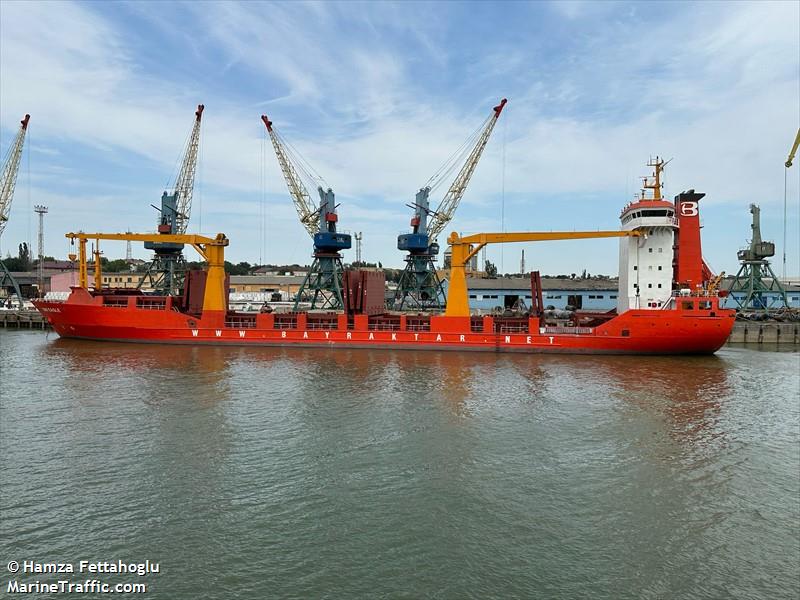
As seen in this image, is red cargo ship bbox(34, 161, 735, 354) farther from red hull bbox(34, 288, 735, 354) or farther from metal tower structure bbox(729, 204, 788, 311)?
metal tower structure bbox(729, 204, 788, 311)

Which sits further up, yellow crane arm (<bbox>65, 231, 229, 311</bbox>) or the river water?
yellow crane arm (<bbox>65, 231, 229, 311</bbox>)

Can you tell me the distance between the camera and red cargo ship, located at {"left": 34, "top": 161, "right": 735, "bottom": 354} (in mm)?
27562

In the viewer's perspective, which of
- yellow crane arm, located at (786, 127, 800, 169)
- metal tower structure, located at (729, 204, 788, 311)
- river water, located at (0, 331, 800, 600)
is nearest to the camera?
river water, located at (0, 331, 800, 600)

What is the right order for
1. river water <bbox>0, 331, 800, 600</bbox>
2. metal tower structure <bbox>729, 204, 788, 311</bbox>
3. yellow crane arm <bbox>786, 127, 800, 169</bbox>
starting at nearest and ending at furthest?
1. river water <bbox>0, 331, 800, 600</bbox>
2. yellow crane arm <bbox>786, 127, 800, 169</bbox>
3. metal tower structure <bbox>729, 204, 788, 311</bbox>

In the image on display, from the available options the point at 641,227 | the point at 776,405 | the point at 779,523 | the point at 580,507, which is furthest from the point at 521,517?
the point at 641,227

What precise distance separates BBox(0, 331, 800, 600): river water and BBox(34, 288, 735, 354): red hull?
8004 mm

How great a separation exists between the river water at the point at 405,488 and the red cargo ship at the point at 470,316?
822cm

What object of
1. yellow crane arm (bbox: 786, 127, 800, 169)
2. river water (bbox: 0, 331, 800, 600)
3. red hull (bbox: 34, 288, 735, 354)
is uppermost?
yellow crane arm (bbox: 786, 127, 800, 169)

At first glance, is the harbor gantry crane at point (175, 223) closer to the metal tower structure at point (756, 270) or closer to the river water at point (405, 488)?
the river water at point (405, 488)

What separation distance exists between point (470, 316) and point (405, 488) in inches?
829

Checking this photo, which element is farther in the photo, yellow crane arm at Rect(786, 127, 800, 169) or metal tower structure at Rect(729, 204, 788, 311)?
metal tower structure at Rect(729, 204, 788, 311)

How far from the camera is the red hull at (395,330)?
27.3 meters

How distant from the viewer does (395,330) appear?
30.7m

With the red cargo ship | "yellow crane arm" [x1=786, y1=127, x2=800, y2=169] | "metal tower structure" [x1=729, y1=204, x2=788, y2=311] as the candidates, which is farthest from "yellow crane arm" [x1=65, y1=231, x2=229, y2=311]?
"metal tower structure" [x1=729, y1=204, x2=788, y2=311]
